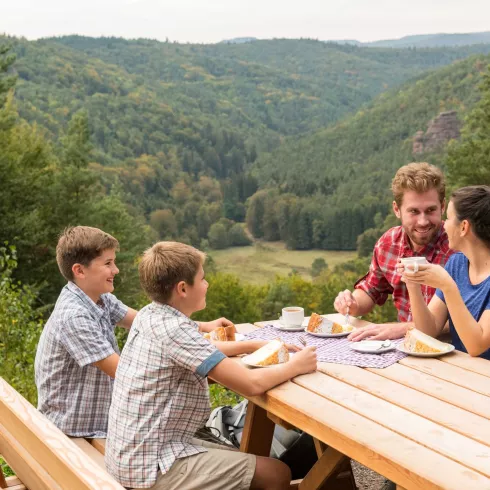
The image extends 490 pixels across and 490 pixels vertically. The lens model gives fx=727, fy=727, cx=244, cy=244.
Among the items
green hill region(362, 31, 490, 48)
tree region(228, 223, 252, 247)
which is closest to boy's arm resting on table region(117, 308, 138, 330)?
tree region(228, 223, 252, 247)

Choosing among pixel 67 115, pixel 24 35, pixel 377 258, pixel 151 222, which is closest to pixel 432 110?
pixel 151 222

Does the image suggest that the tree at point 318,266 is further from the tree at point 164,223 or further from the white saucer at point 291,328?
the white saucer at point 291,328

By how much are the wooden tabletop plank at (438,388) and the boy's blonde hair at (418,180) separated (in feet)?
3.28

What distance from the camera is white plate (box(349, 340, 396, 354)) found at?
8.66ft

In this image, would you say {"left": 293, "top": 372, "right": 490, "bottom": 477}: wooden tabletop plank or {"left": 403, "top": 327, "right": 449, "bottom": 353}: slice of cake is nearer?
{"left": 293, "top": 372, "right": 490, "bottom": 477}: wooden tabletop plank

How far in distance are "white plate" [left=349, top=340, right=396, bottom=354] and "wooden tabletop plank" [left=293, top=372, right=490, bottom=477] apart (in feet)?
0.93

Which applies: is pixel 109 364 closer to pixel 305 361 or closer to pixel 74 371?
pixel 74 371

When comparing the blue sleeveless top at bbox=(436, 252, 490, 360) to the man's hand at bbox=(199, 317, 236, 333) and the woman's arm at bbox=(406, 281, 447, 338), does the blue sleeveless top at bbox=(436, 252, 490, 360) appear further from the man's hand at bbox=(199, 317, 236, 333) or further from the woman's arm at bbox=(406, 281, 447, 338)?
the man's hand at bbox=(199, 317, 236, 333)

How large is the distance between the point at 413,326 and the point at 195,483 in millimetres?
1104

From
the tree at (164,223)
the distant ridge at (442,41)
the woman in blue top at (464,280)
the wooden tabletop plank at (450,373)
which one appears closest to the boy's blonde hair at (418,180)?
the woman in blue top at (464,280)

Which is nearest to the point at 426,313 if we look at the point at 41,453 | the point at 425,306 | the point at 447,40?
the point at 425,306

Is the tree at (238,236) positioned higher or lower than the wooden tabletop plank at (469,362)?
lower

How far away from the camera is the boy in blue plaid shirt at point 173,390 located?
2.19 meters

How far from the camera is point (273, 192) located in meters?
69.6
